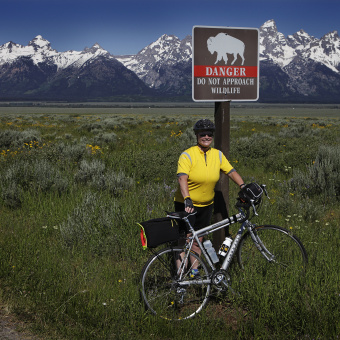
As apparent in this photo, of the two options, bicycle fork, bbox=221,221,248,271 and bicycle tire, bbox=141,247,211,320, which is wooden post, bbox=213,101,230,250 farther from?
bicycle tire, bbox=141,247,211,320

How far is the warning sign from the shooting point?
4.35 metres

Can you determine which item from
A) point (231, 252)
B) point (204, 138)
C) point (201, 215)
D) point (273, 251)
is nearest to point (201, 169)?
point (204, 138)

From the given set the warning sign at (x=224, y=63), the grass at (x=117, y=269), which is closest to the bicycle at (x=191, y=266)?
the grass at (x=117, y=269)

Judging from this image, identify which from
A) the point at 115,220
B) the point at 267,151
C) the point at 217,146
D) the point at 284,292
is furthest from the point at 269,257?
the point at 267,151

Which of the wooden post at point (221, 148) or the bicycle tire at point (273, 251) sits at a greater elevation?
the wooden post at point (221, 148)

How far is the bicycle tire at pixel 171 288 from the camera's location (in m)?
3.70

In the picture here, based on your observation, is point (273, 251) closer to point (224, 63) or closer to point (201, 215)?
point (201, 215)

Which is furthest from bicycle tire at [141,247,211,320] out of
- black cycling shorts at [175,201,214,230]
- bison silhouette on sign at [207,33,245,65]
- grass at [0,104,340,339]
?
bison silhouette on sign at [207,33,245,65]

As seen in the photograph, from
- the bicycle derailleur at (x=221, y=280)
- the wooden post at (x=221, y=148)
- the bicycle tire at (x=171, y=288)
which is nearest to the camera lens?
the bicycle tire at (x=171, y=288)

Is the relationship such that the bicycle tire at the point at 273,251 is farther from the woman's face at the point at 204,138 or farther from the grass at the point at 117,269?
the woman's face at the point at 204,138

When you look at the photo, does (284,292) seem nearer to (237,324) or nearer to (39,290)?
(237,324)

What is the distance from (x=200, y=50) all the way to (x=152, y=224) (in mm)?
2088

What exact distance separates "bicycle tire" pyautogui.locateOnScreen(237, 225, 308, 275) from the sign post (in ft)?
1.42

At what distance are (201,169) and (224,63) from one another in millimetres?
1334
